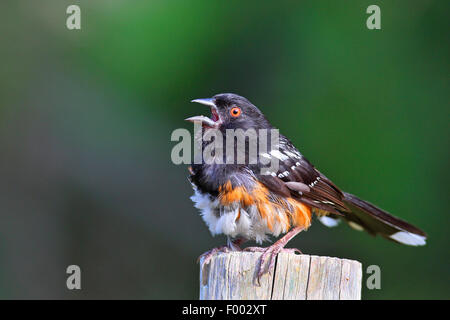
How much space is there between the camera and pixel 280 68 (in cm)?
849

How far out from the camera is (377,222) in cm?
491

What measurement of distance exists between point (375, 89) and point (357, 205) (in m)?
3.38

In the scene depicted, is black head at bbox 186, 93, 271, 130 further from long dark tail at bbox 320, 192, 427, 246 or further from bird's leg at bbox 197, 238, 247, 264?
long dark tail at bbox 320, 192, 427, 246

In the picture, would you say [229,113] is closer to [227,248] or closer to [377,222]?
[227,248]

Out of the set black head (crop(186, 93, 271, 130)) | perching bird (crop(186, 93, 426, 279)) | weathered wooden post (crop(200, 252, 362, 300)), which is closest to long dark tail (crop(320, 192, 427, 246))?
perching bird (crop(186, 93, 426, 279))

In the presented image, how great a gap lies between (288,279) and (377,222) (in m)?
1.93

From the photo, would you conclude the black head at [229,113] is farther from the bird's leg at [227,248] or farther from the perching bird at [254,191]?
the bird's leg at [227,248]

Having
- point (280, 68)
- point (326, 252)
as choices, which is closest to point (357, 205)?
point (326, 252)

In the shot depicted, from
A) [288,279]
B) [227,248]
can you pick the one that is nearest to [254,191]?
[227,248]

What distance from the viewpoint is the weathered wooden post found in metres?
3.18

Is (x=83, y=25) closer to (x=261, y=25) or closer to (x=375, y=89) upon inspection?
(x=261, y=25)

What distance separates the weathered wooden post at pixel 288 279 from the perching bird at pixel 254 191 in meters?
0.27

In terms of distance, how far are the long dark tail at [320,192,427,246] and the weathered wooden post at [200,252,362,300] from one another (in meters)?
1.57
